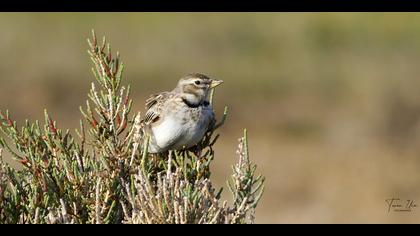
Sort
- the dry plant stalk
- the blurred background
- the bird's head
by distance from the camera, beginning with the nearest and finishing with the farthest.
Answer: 1. the dry plant stalk
2. the bird's head
3. the blurred background

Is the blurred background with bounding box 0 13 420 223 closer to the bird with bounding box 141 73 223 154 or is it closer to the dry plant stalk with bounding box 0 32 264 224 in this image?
the bird with bounding box 141 73 223 154

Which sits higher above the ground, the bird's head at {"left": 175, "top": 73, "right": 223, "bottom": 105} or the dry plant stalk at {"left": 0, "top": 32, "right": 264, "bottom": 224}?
the bird's head at {"left": 175, "top": 73, "right": 223, "bottom": 105}

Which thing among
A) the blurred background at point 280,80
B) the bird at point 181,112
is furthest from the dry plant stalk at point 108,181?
the blurred background at point 280,80

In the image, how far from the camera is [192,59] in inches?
706

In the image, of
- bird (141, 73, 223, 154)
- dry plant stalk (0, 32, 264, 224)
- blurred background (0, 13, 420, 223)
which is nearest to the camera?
dry plant stalk (0, 32, 264, 224)

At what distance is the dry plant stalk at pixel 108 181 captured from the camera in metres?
3.42

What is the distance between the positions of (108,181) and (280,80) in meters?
14.4

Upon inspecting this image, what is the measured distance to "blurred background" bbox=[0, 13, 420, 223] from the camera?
15.6 meters

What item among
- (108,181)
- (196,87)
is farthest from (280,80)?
(108,181)

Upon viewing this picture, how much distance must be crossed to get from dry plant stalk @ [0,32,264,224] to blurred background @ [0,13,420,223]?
1069cm

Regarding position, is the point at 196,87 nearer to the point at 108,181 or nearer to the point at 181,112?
the point at 181,112

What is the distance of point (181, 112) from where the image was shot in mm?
5586

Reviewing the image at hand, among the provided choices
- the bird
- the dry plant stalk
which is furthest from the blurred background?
the dry plant stalk

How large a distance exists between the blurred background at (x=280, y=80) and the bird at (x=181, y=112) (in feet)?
29.7
